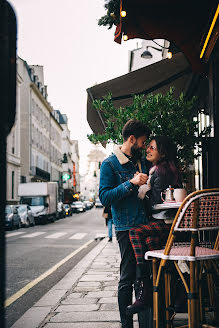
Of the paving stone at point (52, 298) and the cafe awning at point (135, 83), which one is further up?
the cafe awning at point (135, 83)

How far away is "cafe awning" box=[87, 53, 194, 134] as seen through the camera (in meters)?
7.19

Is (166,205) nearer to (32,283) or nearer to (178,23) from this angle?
(178,23)

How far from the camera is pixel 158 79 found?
761 cm

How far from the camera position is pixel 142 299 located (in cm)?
333

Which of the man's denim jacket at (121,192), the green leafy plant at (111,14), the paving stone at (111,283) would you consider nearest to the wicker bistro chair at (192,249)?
the man's denim jacket at (121,192)

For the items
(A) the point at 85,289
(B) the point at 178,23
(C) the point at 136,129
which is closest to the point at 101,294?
(A) the point at 85,289

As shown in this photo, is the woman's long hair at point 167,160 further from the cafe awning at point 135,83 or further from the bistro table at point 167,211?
the cafe awning at point 135,83

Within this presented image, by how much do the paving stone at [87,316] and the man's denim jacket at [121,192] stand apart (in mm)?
1363

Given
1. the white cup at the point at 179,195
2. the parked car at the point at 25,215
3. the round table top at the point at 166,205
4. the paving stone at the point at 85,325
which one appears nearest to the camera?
the round table top at the point at 166,205

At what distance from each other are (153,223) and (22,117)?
5066cm

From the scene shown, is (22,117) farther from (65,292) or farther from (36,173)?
(65,292)

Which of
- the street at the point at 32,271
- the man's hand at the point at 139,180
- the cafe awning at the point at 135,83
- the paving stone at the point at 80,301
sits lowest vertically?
the street at the point at 32,271

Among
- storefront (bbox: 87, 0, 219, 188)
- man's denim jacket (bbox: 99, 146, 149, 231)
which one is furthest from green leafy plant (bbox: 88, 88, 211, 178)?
man's denim jacket (bbox: 99, 146, 149, 231)

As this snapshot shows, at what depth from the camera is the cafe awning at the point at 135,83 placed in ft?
23.6
